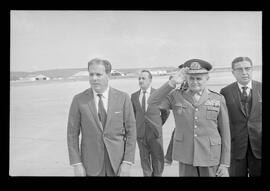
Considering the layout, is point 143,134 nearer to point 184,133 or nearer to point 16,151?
point 184,133

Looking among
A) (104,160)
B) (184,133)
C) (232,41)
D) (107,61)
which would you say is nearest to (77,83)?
(107,61)

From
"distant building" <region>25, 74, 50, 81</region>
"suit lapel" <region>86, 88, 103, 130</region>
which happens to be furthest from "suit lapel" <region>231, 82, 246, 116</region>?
"distant building" <region>25, 74, 50, 81</region>

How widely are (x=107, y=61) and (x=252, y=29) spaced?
1.92 metres

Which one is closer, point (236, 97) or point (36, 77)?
point (236, 97)

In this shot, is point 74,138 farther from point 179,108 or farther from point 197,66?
point 197,66

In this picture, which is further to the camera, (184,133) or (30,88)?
(30,88)

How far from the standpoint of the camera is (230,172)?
4320 mm

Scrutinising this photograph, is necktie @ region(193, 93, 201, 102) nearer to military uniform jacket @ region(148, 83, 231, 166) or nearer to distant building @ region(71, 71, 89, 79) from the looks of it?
military uniform jacket @ region(148, 83, 231, 166)

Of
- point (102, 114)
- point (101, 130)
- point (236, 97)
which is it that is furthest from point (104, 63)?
point (236, 97)

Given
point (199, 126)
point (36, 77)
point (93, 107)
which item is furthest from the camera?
point (36, 77)

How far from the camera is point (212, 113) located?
4102 mm

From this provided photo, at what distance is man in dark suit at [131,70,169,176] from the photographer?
169 inches

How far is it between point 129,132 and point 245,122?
56.8 inches

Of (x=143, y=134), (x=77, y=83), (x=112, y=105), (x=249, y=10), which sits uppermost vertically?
(x=249, y=10)
